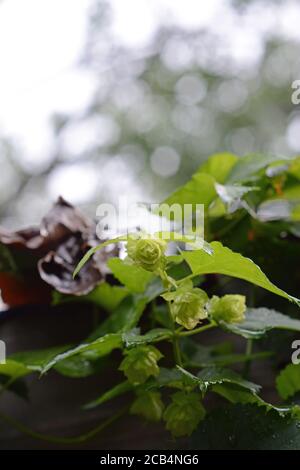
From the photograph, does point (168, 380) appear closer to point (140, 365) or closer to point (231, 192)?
point (140, 365)

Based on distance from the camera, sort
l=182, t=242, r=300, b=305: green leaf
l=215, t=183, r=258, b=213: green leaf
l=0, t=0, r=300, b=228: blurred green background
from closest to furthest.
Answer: l=182, t=242, r=300, b=305: green leaf → l=215, t=183, r=258, b=213: green leaf → l=0, t=0, r=300, b=228: blurred green background

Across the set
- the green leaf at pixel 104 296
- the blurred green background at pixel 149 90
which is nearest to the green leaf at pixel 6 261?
the green leaf at pixel 104 296

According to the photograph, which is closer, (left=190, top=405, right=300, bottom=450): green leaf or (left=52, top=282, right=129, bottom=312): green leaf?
(left=190, top=405, right=300, bottom=450): green leaf

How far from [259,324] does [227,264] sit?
76 millimetres

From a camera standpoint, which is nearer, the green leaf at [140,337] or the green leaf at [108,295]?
the green leaf at [140,337]

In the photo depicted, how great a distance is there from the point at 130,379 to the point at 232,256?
0.33ft

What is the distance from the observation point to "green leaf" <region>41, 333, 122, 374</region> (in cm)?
33

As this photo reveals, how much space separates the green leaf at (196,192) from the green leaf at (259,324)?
9 centimetres

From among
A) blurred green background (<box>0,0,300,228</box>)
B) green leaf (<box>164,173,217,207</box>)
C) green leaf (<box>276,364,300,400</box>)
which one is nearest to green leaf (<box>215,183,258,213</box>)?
green leaf (<box>164,173,217,207</box>)

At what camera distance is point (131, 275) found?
1.33 ft

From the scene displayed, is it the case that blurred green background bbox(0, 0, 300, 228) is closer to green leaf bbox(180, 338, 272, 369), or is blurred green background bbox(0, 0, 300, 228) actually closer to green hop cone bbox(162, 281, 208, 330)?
green leaf bbox(180, 338, 272, 369)

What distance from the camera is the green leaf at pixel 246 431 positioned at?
0.33 meters

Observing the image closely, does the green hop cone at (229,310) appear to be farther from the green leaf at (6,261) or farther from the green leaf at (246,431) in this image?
the green leaf at (6,261)

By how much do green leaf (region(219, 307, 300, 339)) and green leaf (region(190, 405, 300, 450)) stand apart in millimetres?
42
